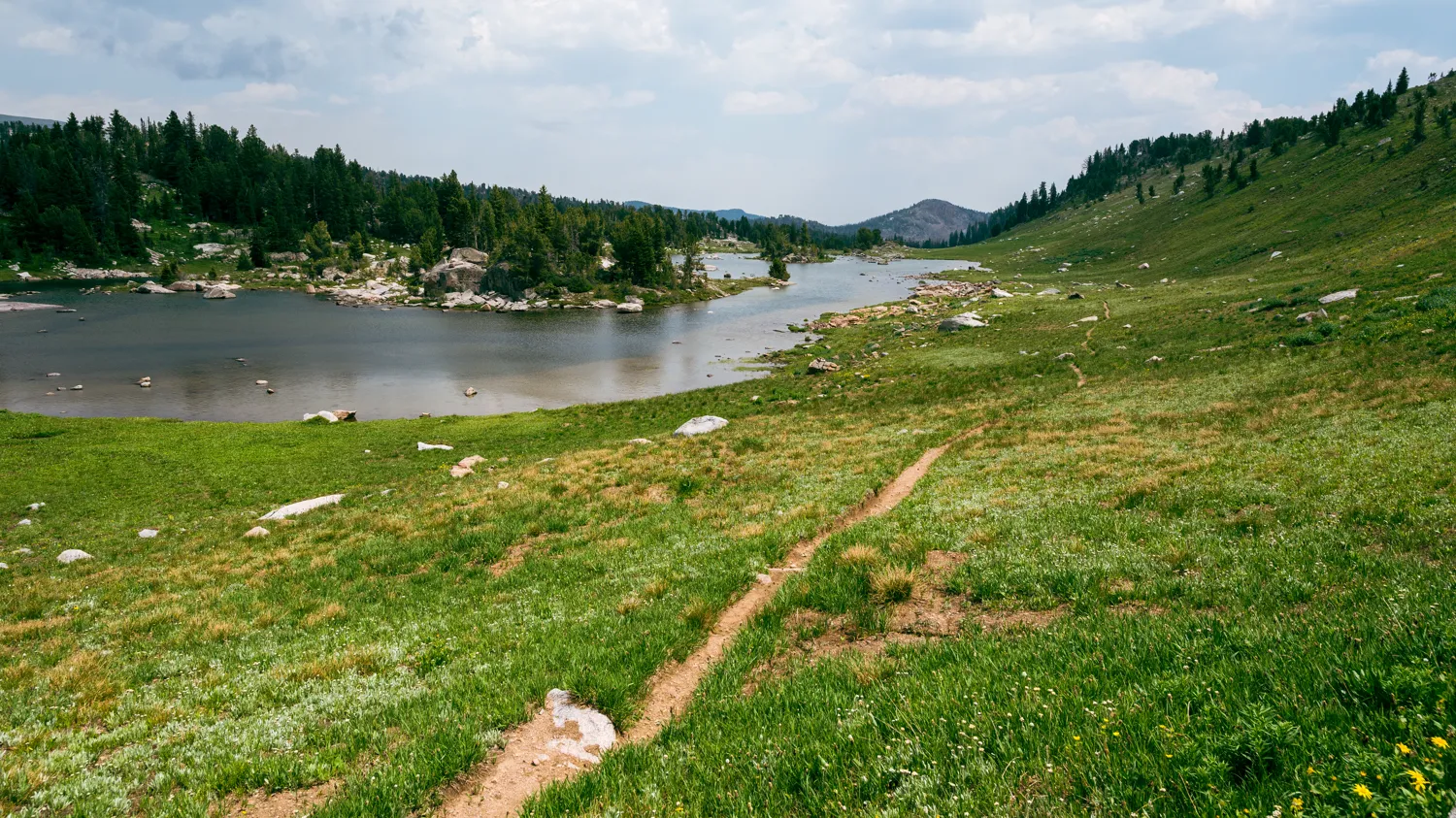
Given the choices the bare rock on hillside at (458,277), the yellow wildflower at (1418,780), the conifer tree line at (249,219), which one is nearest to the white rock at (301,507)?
the yellow wildflower at (1418,780)

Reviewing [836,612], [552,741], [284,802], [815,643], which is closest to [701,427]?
[836,612]

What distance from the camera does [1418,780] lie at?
3.74 meters

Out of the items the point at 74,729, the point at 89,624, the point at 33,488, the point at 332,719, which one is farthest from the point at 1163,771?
the point at 33,488

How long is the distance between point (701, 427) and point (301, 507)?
20499mm

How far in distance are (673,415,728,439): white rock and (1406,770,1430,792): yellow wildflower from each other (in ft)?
106

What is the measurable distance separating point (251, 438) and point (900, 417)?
42.5m

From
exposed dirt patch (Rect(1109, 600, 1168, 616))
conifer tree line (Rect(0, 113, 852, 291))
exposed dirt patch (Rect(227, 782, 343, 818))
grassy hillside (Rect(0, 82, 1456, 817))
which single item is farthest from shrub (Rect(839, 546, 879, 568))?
conifer tree line (Rect(0, 113, 852, 291))

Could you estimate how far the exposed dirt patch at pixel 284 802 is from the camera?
7.09 meters

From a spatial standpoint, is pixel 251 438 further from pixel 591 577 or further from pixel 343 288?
pixel 343 288

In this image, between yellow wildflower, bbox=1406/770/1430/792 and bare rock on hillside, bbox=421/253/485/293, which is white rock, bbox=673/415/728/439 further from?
bare rock on hillside, bbox=421/253/485/293

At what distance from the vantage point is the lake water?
185ft

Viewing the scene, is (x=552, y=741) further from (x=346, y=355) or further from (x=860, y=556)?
(x=346, y=355)

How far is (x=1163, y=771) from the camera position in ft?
16.2

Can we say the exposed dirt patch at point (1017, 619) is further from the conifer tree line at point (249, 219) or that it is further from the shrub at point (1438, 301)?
the conifer tree line at point (249, 219)
